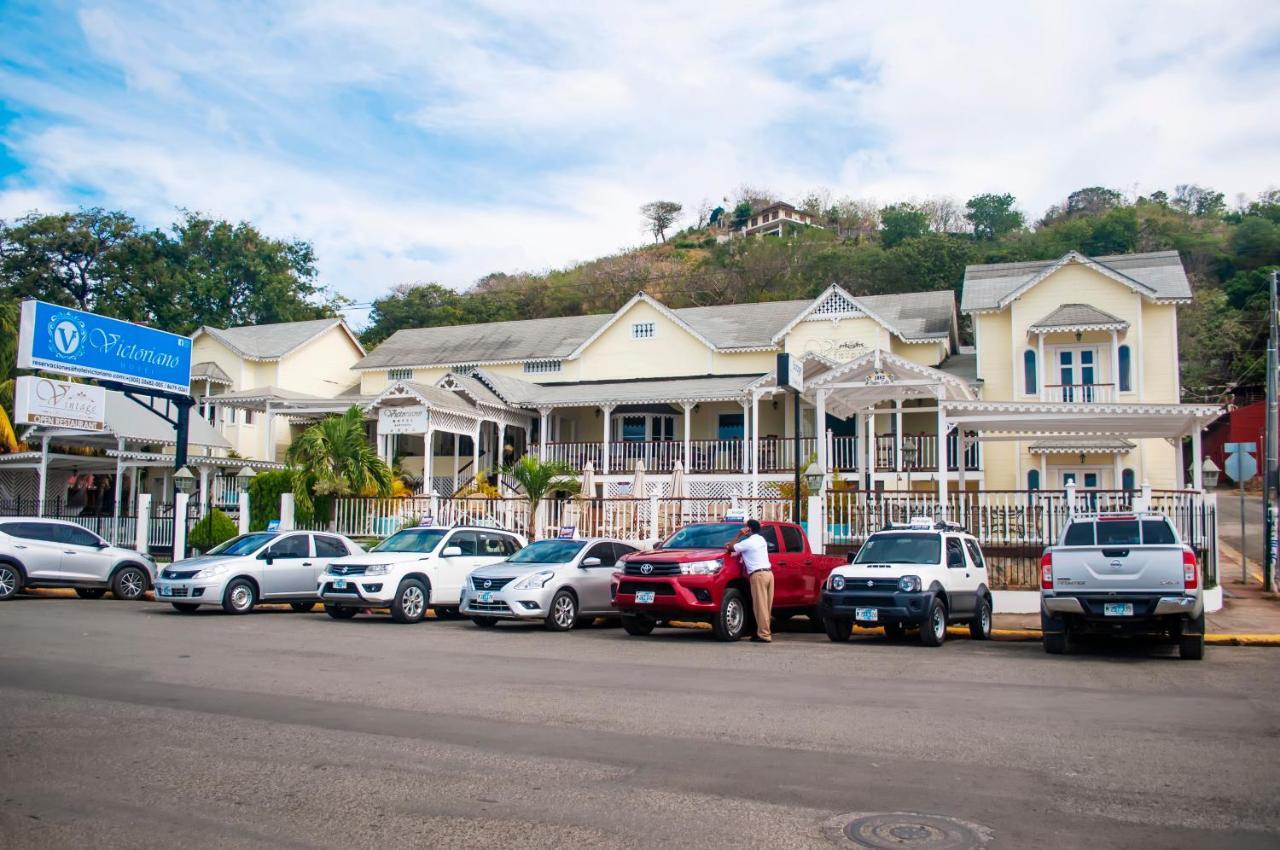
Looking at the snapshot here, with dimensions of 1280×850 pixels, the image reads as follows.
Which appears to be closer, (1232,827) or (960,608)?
(1232,827)

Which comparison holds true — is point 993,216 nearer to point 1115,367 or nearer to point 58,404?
point 1115,367

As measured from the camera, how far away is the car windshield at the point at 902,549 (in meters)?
15.4

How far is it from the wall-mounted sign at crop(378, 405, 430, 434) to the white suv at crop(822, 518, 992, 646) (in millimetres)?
17473

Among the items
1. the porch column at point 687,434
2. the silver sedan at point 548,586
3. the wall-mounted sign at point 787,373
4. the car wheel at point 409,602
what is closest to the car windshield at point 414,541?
the car wheel at point 409,602

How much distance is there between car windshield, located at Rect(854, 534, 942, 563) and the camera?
15438mm

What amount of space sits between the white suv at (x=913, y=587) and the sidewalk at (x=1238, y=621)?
4.94 ft

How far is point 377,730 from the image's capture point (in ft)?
26.9

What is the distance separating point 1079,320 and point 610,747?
90.5ft

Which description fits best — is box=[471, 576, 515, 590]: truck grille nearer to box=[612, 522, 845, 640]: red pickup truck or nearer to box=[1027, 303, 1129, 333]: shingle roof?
box=[612, 522, 845, 640]: red pickup truck

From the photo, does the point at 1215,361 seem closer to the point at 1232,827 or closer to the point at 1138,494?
the point at 1138,494

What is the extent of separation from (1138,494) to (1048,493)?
149 cm

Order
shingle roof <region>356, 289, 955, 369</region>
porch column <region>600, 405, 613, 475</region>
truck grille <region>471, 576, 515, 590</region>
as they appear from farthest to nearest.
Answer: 1. shingle roof <region>356, 289, 955, 369</region>
2. porch column <region>600, 405, 613, 475</region>
3. truck grille <region>471, 576, 515, 590</region>

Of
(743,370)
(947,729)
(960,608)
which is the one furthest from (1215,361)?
(947,729)

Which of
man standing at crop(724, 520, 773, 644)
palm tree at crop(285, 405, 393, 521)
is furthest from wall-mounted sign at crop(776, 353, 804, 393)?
palm tree at crop(285, 405, 393, 521)
